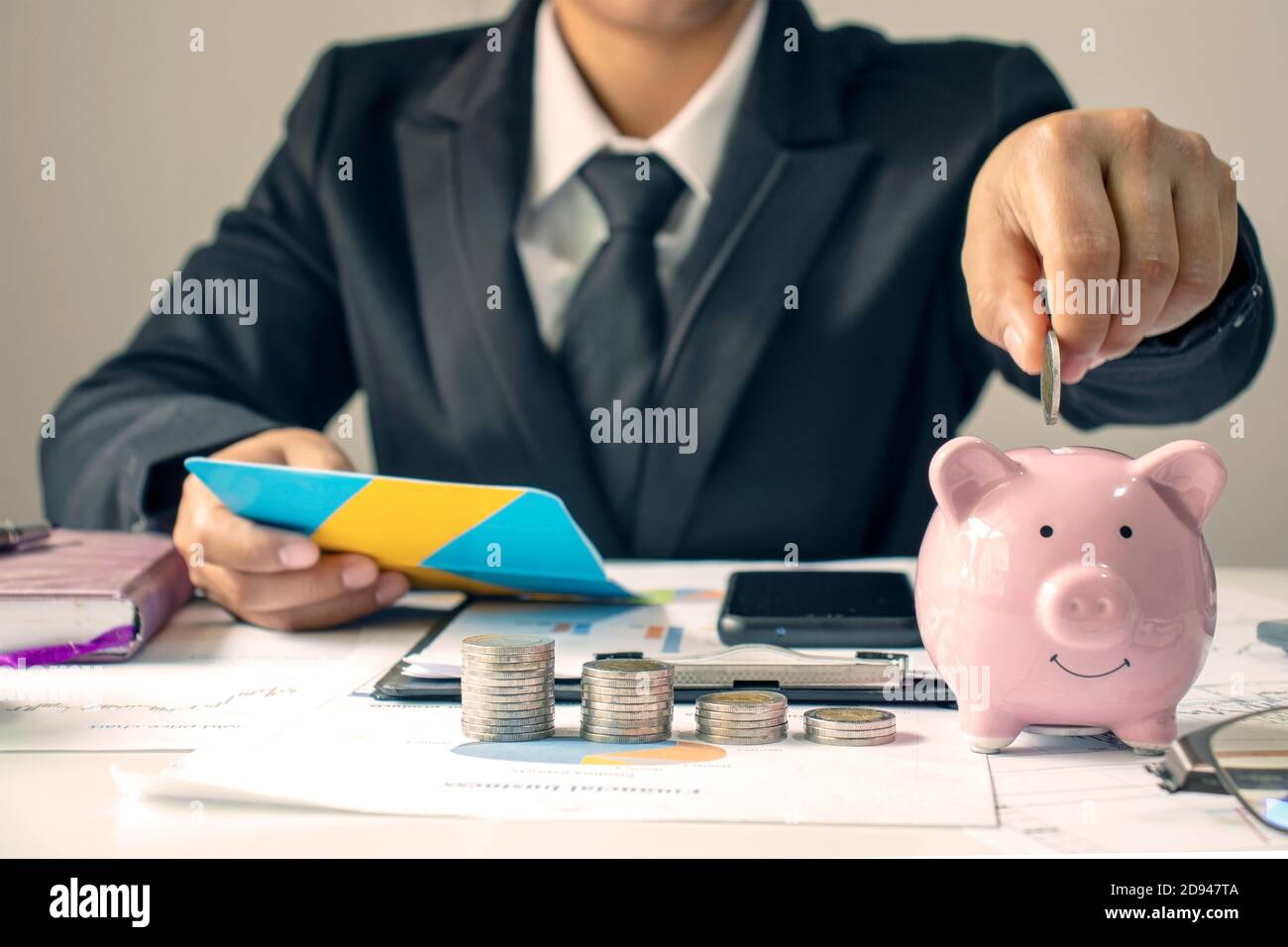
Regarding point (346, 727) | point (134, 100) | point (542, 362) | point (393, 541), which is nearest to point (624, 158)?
point (542, 362)

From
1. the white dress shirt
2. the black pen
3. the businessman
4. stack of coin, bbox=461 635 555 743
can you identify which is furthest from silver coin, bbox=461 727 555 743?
the white dress shirt

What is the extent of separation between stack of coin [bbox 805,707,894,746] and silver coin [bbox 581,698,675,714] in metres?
0.08

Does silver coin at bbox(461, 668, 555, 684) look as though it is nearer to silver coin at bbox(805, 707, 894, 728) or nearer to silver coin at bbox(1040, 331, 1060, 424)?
silver coin at bbox(805, 707, 894, 728)

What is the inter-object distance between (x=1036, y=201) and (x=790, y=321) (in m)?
0.83

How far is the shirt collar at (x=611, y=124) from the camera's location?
153cm

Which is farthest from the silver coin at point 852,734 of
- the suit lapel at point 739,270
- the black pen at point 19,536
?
the suit lapel at point 739,270

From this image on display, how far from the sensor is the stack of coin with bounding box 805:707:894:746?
25.0 inches

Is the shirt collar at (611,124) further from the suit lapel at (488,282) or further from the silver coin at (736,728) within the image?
the silver coin at (736,728)

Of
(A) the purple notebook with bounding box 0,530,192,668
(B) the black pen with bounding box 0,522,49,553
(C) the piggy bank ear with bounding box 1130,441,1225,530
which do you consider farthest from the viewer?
(B) the black pen with bounding box 0,522,49,553

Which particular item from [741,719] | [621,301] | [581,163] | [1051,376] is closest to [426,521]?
[741,719]

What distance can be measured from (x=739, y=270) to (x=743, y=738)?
91 cm

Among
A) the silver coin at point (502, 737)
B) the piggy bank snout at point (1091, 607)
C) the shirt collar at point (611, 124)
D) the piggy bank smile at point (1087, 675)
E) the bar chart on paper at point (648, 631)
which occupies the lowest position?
the bar chart on paper at point (648, 631)

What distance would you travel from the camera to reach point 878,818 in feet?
1.73

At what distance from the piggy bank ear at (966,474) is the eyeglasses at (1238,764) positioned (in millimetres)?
144
